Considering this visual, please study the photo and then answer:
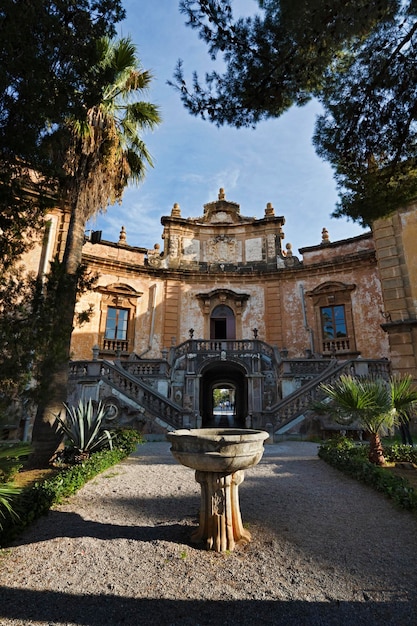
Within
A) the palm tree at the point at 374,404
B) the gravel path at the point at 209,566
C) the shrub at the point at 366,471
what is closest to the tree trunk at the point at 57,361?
the gravel path at the point at 209,566

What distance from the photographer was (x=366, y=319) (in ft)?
55.8

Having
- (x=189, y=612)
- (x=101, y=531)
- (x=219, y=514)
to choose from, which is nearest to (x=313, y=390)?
(x=219, y=514)

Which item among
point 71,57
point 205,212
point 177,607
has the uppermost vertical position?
point 205,212

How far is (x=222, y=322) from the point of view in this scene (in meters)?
19.9

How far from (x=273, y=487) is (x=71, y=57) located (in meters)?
7.14

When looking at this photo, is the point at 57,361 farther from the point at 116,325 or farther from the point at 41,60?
the point at 116,325

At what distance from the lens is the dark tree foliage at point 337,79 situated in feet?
16.7

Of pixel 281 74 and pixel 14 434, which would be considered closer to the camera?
pixel 281 74

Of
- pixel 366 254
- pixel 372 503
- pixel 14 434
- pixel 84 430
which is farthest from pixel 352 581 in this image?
pixel 366 254

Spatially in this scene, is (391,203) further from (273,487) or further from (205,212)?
(205,212)

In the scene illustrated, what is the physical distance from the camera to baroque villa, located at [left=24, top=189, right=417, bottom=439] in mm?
12375

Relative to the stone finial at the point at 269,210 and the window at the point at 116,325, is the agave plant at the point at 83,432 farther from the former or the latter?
the stone finial at the point at 269,210

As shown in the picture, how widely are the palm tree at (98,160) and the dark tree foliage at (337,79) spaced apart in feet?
9.55

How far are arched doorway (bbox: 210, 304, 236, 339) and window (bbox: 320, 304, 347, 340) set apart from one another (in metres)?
4.90
